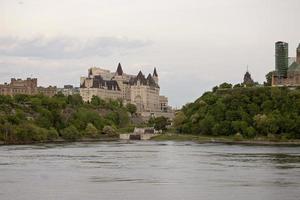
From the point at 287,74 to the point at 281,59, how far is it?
353 cm

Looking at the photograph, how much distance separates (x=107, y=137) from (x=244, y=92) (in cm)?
2994

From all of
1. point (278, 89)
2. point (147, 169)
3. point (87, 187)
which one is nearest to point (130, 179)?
point (87, 187)

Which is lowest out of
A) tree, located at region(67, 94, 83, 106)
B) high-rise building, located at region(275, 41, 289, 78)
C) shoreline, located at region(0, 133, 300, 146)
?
shoreline, located at region(0, 133, 300, 146)

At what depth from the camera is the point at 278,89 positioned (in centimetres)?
11206

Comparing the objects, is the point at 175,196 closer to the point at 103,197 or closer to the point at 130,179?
the point at 103,197

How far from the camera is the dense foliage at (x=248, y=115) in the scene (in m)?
102

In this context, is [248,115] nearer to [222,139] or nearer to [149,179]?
[222,139]

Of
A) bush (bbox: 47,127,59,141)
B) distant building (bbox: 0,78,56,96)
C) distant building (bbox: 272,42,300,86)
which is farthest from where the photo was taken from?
distant building (bbox: 0,78,56,96)

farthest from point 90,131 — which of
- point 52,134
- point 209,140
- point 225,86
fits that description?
point 225,86

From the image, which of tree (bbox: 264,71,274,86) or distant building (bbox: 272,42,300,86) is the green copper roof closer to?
distant building (bbox: 272,42,300,86)

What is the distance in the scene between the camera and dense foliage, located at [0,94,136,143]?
9927 cm

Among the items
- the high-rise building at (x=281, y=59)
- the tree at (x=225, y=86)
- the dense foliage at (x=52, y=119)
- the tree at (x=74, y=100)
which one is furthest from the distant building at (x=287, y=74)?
the tree at (x=74, y=100)

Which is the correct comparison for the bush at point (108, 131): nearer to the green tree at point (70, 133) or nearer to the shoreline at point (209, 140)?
the shoreline at point (209, 140)

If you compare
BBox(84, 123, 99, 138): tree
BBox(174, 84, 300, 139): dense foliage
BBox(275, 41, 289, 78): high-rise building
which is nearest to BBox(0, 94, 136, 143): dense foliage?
BBox(84, 123, 99, 138): tree
